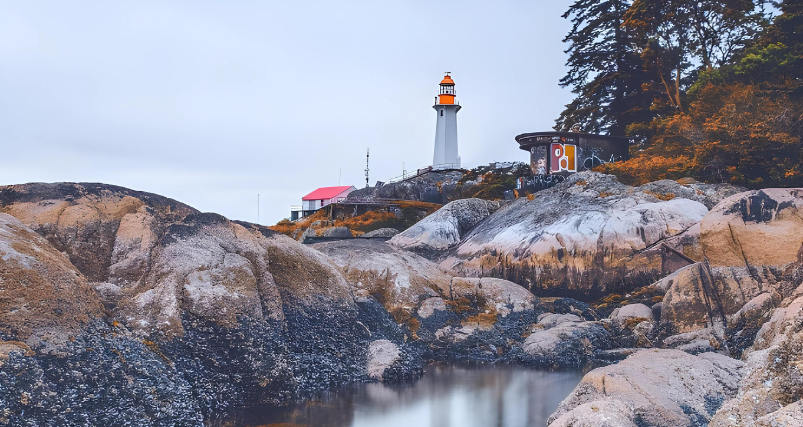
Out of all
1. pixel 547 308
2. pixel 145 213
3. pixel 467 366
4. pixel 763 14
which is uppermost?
pixel 763 14

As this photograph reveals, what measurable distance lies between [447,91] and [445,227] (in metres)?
22.0

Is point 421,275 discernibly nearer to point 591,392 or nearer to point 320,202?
point 591,392

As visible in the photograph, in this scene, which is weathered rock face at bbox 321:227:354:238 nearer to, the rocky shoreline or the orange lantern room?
the rocky shoreline

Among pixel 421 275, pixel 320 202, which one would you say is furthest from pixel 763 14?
pixel 320 202

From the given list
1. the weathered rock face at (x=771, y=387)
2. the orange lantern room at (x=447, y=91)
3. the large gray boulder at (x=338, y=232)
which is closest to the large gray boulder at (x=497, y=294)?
the large gray boulder at (x=338, y=232)

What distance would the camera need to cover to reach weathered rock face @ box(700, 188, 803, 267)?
54.3 ft

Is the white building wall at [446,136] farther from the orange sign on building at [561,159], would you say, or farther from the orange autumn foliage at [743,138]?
the orange autumn foliage at [743,138]

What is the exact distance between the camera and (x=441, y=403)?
12.6 metres

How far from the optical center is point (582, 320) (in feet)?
58.2

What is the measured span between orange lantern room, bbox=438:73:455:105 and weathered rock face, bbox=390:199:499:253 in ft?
62.5

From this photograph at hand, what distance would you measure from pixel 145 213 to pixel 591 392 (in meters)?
9.50

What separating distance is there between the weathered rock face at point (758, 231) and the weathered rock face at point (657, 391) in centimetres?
756

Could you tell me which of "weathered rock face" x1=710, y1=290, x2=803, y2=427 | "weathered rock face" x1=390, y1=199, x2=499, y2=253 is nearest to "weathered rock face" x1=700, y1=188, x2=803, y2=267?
"weathered rock face" x1=390, y1=199, x2=499, y2=253

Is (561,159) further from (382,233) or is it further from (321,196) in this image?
(321,196)
